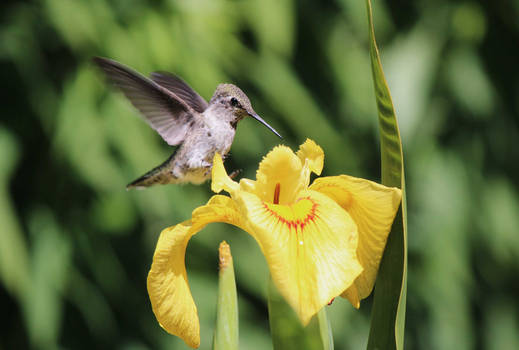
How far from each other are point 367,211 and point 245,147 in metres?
1.03

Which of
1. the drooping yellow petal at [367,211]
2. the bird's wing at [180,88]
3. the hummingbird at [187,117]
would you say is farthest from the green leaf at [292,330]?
the bird's wing at [180,88]

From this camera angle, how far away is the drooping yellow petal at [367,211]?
383 millimetres

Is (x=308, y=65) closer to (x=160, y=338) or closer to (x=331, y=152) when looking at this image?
(x=331, y=152)

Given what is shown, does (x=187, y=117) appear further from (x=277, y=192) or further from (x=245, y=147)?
(x=245, y=147)

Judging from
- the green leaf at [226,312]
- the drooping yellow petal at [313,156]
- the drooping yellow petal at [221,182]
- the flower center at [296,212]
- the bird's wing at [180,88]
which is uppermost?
the bird's wing at [180,88]

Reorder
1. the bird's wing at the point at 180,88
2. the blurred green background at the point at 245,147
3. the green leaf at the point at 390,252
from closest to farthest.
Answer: the green leaf at the point at 390,252, the bird's wing at the point at 180,88, the blurred green background at the point at 245,147

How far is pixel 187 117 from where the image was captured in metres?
0.68

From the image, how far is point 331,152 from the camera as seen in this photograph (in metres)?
1.44

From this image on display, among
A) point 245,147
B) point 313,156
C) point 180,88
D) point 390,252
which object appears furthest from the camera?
point 245,147

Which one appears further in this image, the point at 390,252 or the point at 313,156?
the point at 313,156

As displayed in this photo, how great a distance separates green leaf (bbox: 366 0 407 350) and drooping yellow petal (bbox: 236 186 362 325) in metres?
0.03

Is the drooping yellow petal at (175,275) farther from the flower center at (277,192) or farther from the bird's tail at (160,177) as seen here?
the bird's tail at (160,177)

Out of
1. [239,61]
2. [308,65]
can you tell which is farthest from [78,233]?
[308,65]

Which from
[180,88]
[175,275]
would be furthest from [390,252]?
[180,88]
